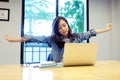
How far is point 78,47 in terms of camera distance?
1505mm

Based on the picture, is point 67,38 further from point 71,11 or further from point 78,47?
point 71,11

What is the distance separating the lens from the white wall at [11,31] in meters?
3.57

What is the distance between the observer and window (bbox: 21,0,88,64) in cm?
384

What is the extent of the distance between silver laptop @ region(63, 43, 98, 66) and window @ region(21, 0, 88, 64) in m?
2.22

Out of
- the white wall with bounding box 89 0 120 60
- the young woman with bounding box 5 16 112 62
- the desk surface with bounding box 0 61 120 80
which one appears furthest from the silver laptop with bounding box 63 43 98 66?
the white wall with bounding box 89 0 120 60

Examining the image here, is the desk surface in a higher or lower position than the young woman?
lower

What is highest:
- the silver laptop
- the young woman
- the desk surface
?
the young woman

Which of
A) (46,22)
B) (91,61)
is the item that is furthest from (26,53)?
(91,61)

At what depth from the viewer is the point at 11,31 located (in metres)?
3.64

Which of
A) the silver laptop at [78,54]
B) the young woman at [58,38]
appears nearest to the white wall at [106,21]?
the young woman at [58,38]

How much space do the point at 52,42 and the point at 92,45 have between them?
849 mm

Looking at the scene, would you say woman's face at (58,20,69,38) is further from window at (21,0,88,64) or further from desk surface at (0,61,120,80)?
window at (21,0,88,64)

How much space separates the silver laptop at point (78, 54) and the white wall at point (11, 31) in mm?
2278

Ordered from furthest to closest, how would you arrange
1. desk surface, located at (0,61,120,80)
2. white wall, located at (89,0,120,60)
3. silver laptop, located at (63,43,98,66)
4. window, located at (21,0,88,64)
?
white wall, located at (89,0,120,60) < window, located at (21,0,88,64) < silver laptop, located at (63,43,98,66) < desk surface, located at (0,61,120,80)
